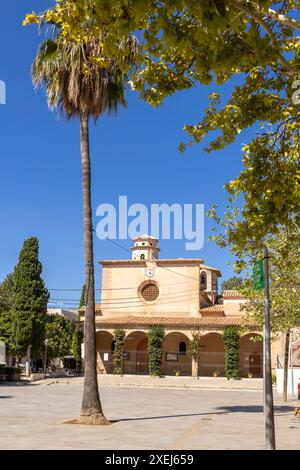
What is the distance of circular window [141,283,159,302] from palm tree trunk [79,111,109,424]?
109 feet

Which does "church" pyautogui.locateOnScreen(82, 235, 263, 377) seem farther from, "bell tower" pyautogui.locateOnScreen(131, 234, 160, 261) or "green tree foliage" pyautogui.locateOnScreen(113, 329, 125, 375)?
"bell tower" pyautogui.locateOnScreen(131, 234, 160, 261)

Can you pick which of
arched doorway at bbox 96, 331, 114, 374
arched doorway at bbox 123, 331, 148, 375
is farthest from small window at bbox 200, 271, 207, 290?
arched doorway at bbox 96, 331, 114, 374

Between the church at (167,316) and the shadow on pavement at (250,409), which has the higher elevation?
the church at (167,316)

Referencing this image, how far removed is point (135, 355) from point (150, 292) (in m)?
6.01

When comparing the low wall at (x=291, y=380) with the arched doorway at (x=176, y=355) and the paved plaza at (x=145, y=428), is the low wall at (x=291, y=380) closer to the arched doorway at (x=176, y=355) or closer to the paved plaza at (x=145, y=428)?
the paved plaza at (x=145, y=428)

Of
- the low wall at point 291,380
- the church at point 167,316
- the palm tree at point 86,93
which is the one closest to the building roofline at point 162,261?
the church at point 167,316

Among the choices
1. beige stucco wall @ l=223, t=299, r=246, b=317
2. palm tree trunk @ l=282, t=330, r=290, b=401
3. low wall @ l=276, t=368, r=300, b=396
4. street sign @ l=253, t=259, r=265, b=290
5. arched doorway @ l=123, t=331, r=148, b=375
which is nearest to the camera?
street sign @ l=253, t=259, r=265, b=290

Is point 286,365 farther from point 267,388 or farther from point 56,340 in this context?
point 56,340

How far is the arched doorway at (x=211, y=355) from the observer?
47.4 meters

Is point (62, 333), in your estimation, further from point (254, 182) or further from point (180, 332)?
point (254, 182)

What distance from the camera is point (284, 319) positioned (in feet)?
78.5

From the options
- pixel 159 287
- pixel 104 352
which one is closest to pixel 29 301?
pixel 104 352

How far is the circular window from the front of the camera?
49.9m

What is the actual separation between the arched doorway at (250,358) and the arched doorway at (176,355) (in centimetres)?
470
